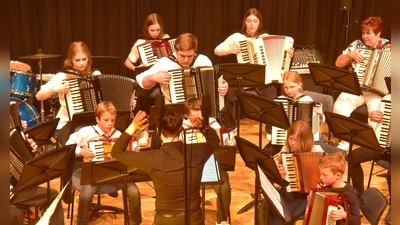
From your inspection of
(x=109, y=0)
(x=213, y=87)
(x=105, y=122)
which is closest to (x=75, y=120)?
(x=105, y=122)

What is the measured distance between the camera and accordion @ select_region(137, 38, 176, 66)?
7371 millimetres

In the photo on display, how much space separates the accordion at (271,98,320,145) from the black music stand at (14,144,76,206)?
2295 millimetres

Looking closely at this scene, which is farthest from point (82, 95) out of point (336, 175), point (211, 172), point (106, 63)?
point (336, 175)

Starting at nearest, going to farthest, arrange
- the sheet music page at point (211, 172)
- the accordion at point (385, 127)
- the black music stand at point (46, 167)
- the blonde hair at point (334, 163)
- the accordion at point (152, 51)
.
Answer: the black music stand at point (46, 167)
the blonde hair at point (334, 163)
the sheet music page at point (211, 172)
the accordion at point (385, 127)
the accordion at point (152, 51)

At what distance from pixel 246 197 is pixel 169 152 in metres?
2.78

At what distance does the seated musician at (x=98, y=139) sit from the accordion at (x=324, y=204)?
74.3 inches

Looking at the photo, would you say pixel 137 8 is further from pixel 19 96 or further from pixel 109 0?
pixel 19 96

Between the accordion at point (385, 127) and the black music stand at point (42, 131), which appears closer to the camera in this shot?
the black music stand at point (42, 131)

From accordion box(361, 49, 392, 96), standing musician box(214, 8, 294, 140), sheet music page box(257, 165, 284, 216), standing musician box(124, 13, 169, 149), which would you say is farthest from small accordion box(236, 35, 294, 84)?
sheet music page box(257, 165, 284, 216)

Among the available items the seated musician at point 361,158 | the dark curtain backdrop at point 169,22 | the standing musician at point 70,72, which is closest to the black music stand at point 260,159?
the seated musician at point 361,158

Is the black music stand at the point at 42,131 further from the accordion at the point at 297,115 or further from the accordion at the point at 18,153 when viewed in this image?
the accordion at the point at 297,115

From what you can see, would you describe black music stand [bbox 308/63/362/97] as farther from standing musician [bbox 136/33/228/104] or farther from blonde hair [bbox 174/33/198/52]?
blonde hair [bbox 174/33/198/52]

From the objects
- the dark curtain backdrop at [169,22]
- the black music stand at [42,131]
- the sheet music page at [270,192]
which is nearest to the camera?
the sheet music page at [270,192]

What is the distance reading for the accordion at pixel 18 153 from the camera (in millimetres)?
4238
